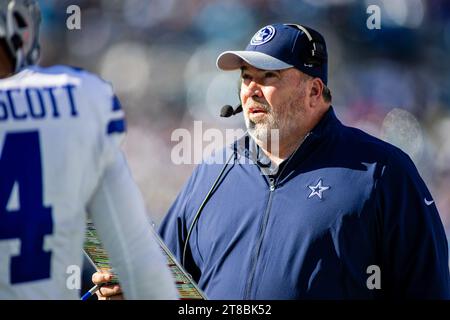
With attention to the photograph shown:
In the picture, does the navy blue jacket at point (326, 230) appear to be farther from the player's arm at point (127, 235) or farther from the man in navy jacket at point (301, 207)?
the player's arm at point (127, 235)

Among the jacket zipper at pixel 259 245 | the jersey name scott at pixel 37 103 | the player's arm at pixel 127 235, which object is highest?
the jersey name scott at pixel 37 103

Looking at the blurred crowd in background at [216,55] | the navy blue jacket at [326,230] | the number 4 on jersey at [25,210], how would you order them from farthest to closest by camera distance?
the blurred crowd in background at [216,55]
the navy blue jacket at [326,230]
the number 4 on jersey at [25,210]

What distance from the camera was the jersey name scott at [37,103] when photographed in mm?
1390

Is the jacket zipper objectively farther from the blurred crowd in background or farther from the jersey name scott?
the blurred crowd in background

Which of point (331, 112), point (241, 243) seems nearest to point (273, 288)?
point (241, 243)

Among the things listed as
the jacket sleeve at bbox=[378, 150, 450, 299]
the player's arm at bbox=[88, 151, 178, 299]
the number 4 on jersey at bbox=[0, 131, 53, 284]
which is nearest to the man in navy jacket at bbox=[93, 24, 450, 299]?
the jacket sleeve at bbox=[378, 150, 450, 299]

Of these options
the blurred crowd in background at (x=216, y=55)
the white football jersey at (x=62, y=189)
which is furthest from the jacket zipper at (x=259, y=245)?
the blurred crowd in background at (x=216, y=55)

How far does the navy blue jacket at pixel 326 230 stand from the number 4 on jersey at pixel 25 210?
1194 millimetres

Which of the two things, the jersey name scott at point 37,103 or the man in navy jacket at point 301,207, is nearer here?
the jersey name scott at point 37,103

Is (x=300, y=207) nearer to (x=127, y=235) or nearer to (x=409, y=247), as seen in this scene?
(x=409, y=247)

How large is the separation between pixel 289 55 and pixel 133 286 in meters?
1.51

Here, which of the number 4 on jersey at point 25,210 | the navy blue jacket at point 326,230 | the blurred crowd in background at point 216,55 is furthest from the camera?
the blurred crowd in background at point 216,55

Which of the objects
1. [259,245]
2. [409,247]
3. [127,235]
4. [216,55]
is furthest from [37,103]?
[216,55]

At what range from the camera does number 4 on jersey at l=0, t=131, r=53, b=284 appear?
136cm
